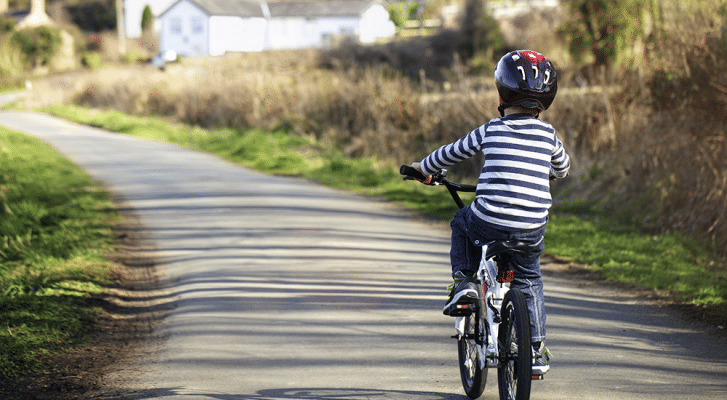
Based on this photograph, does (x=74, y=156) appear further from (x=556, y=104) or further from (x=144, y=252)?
(x=556, y=104)

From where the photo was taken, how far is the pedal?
401 centimetres

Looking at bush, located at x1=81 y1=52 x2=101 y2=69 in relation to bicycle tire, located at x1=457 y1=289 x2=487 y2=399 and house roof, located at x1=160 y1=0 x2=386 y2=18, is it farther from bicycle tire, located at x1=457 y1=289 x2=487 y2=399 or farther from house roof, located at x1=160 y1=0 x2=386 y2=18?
bicycle tire, located at x1=457 y1=289 x2=487 y2=399

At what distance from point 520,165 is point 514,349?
0.93 meters

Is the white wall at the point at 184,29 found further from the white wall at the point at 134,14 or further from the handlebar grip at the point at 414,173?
the handlebar grip at the point at 414,173

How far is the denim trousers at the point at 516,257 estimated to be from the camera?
3.76 m

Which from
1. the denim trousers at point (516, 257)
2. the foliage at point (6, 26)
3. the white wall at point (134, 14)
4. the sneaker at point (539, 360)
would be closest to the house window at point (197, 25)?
the white wall at point (134, 14)

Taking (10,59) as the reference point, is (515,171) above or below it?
below

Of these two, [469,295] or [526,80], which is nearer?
[526,80]

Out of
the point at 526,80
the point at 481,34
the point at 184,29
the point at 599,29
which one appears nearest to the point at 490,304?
the point at 526,80

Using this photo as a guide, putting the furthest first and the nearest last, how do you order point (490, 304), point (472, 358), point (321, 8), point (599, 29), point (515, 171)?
point (321, 8) → point (599, 29) → point (472, 358) → point (490, 304) → point (515, 171)

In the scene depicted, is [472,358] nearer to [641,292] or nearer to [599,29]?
[641,292]

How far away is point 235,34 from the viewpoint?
67250 mm

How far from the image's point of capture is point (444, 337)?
5.48 meters

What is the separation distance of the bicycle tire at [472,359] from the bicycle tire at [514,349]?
0.25 m
